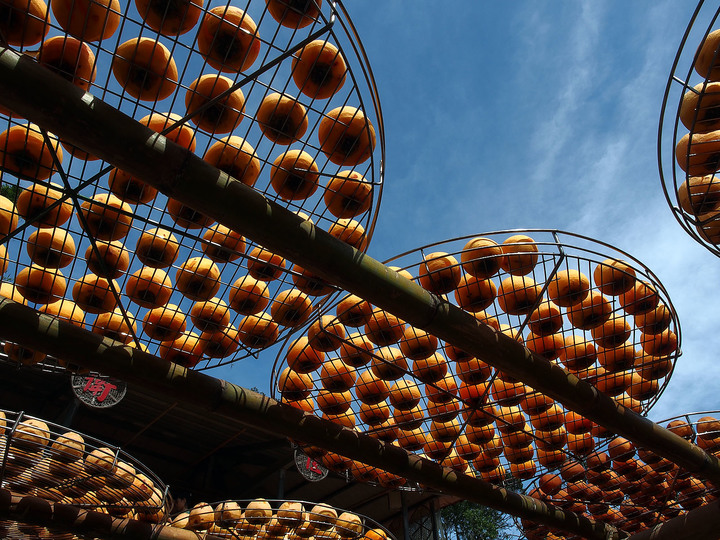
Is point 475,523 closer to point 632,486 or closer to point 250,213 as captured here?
point 632,486

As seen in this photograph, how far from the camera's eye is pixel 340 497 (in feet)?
51.7

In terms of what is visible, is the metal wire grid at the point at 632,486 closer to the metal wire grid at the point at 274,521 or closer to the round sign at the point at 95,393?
the metal wire grid at the point at 274,521

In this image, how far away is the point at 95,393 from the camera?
16.4 feet

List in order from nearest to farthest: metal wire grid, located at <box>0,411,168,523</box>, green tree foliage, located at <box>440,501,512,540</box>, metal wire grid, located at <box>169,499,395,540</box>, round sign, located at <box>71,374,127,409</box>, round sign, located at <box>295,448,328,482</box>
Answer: metal wire grid, located at <box>0,411,168,523</box> → round sign, located at <box>71,374,127,409</box> → metal wire grid, located at <box>169,499,395,540</box> → round sign, located at <box>295,448,328,482</box> → green tree foliage, located at <box>440,501,512,540</box>

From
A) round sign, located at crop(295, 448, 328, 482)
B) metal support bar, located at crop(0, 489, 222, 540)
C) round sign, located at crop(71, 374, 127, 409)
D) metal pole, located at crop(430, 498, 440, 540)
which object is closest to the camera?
metal support bar, located at crop(0, 489, 222, 540)

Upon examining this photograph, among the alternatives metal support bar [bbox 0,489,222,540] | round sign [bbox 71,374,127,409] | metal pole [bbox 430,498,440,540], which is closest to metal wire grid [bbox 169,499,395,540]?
metal support bar [bbox 0,489,222,540]

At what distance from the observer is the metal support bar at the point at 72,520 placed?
141 inches

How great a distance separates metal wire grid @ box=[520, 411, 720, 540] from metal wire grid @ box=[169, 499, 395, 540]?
2481mm

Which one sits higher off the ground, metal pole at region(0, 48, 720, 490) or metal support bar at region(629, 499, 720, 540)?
metal pole at region(0, 48, 720, 490)

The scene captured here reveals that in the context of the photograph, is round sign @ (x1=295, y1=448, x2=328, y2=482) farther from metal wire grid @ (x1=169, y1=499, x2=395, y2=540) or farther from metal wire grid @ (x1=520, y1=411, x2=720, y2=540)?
metal wire grid @ (x1=520, y1=411, x2=720, y2=540)

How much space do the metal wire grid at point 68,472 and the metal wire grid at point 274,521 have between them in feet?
2.00

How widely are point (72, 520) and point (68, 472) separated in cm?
36

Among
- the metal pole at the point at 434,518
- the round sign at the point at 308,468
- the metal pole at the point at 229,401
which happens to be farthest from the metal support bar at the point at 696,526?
the metal pole at the point at 434,518

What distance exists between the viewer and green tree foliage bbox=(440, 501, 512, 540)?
64.0 feet
